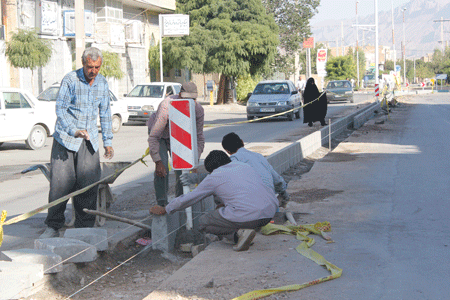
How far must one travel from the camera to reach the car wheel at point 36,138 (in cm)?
1495

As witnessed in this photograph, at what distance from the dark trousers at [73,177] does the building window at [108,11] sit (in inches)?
1231

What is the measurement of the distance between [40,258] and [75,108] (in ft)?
5.21

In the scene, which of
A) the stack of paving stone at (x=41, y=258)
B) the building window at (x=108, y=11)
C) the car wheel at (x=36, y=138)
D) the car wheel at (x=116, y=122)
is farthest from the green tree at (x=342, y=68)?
the stack of paving stone at (x=41, y=258)

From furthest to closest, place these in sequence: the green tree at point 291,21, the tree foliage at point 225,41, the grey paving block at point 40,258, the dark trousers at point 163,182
A: the green tree at point 291,21
the tree foliage at point 225,41
the dark trousers at point 163,182
the grey paving block at point 40,258

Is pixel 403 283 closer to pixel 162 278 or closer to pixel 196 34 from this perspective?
pixel 162 278

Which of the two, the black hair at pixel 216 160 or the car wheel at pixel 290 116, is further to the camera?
the car wheel at pixel 290 116

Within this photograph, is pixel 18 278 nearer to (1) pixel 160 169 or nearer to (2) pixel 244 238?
(2) pixel 244 238

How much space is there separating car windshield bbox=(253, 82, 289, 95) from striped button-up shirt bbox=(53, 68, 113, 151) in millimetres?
19342

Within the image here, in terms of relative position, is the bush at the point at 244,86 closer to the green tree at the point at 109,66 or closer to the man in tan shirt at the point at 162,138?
the green tree at the point at 109,66

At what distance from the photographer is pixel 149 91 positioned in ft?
78.7

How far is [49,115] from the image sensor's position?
15.5 meters

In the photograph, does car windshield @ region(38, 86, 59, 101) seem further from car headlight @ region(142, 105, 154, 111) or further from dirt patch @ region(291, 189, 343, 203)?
dirt patch @ region(291, 189, 343, 203)

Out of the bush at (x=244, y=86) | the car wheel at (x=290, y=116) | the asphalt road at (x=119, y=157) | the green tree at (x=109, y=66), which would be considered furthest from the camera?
the bush at (x=244, y=86)

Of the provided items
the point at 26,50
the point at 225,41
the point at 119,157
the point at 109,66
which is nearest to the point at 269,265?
the point at 119,157
